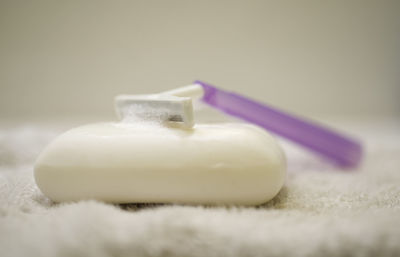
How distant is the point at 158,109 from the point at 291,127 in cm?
33

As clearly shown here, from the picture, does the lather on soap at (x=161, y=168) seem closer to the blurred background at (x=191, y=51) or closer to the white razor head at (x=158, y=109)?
the white razor head at (x=158, y=109)

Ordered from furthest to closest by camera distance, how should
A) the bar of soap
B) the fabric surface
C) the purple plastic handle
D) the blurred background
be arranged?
the blurred background → the purple plastic handle → the bar of soap → the fabric surface

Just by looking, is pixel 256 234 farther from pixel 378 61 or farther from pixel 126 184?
pixel 378 61

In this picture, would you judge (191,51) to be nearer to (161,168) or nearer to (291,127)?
(291,127)

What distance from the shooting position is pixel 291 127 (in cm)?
73

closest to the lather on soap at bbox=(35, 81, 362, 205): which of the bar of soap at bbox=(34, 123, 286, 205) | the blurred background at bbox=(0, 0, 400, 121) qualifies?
the bar of soap at bbox=(34, 123, 286, 205)

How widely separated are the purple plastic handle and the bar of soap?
22 centimetres

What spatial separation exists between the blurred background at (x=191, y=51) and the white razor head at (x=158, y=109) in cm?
106

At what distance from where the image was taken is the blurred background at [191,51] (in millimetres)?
1538

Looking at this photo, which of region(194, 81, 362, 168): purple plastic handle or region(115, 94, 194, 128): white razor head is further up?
region(115, 94, 194, 128): white razor head

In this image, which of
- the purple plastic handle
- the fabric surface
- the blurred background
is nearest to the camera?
the fabric surface

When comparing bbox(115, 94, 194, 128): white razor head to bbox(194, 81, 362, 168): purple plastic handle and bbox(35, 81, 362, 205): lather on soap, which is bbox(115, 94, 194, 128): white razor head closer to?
bbox(35, 81, 362, 205): lather on soap

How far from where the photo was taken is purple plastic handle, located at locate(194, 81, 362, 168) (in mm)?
687

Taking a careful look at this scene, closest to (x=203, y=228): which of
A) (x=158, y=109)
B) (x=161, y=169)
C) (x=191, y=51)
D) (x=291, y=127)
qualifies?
(x=161, y=169)
